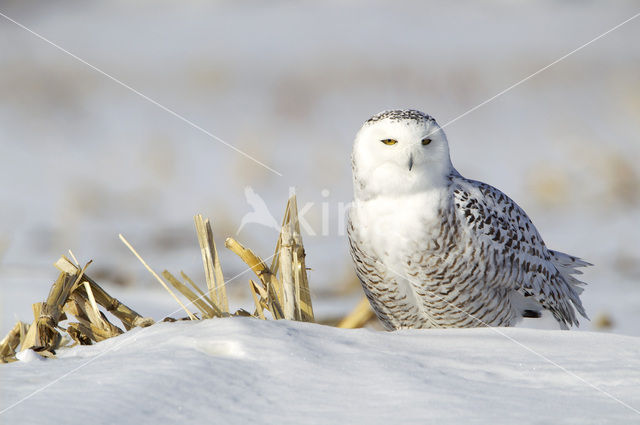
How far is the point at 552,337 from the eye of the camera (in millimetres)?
2232

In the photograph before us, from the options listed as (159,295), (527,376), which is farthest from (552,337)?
(159,295)

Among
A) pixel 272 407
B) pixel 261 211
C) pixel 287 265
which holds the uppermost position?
pixel 261 211

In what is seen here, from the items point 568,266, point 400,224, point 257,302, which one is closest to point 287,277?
point 257,302

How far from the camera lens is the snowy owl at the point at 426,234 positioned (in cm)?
279

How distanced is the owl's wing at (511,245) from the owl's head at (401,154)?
0.17 meters

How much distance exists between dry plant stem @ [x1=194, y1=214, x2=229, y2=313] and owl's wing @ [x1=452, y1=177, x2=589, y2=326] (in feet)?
3.13

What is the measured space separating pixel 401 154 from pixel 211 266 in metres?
0.82

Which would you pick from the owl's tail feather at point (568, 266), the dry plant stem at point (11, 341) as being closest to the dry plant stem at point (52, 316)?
the dry plant stem at point (11, 341)

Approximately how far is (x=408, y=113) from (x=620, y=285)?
9.07 feet

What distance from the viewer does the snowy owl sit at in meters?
2.79

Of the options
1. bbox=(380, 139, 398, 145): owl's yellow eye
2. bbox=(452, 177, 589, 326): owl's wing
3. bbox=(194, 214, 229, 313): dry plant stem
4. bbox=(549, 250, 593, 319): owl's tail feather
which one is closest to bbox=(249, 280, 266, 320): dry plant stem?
bbox=(194, 214, 229, 313): dry plant stem

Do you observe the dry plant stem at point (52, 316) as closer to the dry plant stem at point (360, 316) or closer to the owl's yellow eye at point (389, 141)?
the owl's yellow eye at point (389, 141)

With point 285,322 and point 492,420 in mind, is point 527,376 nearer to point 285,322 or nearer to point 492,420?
point 492,420

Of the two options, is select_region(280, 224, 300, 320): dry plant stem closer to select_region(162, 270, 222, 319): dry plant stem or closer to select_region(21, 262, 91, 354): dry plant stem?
select_region(162, 270, 222, 319): dry plant stem
